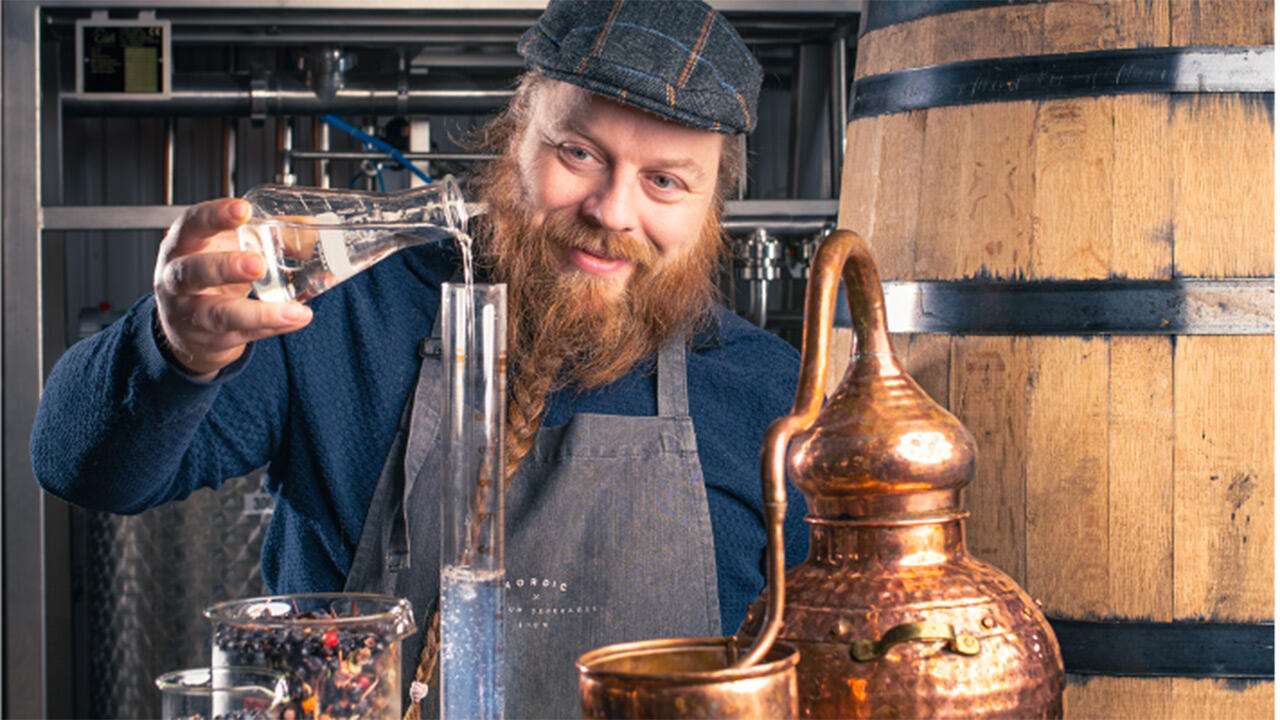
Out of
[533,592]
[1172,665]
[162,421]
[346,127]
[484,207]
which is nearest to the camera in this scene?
[162,421]

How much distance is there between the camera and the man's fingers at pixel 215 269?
83 centimetres

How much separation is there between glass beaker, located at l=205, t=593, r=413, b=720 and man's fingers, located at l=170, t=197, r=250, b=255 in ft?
0.88

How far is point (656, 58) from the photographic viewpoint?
137cm

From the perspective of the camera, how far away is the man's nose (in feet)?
4.65

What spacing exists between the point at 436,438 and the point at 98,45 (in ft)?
4.96

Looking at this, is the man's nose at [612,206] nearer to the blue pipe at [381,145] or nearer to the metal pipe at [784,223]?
the metal pipe at [784,223]

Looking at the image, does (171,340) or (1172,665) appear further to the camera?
(1172,665)

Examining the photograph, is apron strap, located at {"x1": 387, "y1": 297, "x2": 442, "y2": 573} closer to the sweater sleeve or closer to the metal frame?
the sweater sleeve

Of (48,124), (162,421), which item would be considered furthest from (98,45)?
(162,421)

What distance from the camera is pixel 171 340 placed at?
1.00 m

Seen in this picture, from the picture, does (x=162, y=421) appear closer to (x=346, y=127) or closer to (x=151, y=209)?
(x=151, y=209)

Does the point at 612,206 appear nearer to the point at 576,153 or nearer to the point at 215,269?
the point at 576,153

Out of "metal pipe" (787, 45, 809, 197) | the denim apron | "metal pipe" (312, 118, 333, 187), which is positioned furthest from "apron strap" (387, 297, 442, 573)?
"metal pipe" (312, 118, 333, 187)

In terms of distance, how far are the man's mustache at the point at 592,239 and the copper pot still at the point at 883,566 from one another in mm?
755
